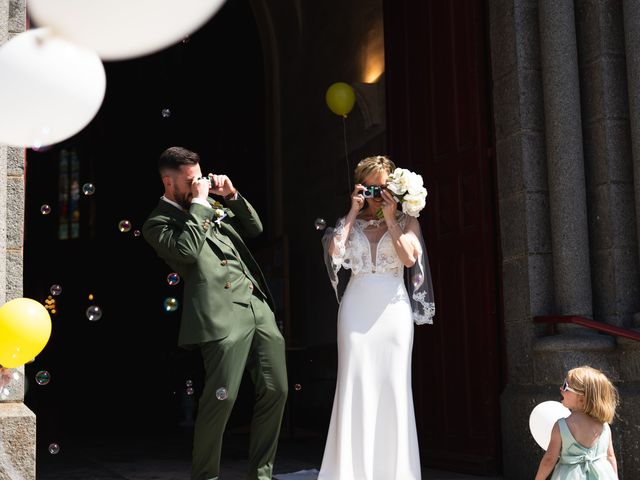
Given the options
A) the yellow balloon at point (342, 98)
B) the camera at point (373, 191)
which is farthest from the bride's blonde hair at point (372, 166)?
the yellow balloon at point (342, 98)

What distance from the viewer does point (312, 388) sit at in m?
11.4

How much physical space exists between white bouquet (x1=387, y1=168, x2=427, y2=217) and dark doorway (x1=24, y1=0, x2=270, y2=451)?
7272mm

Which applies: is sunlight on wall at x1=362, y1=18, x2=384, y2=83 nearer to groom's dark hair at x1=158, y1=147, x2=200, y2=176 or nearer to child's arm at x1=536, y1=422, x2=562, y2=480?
groom's dark hair at x1=158, y1=147, x2=200, y2=176

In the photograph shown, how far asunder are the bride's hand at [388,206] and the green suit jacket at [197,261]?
1029 millimetres

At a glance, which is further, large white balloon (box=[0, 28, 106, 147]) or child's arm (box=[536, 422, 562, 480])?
child's arm (box=[536, 422, 562, 480])

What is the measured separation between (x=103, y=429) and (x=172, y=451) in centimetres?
310

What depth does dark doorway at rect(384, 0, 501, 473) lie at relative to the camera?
7.33 metres

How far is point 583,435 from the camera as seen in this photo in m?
4.62

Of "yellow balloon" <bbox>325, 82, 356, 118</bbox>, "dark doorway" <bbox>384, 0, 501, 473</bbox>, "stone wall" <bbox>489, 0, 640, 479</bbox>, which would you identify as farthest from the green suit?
"yellow balloon" <bbox>325, 82, 356, 118</bbox>

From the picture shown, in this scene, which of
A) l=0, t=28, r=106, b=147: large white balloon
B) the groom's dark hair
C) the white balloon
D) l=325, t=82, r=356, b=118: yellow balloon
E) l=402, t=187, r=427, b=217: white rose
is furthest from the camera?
l=325, t=82, r=356, b=118: yellow balloon

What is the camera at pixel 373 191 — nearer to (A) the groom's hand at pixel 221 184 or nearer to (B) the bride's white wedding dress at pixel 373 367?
(B) the bride's white wedding dress at pixel 373 367

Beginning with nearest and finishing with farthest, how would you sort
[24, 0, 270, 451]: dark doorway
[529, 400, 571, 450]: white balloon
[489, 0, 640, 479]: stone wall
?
1. [529, 400, 571, 450]: white balloon
2. [489, 0, 640, 479]: stone wall
3. [24, 0, 270, 451]: dark doorway

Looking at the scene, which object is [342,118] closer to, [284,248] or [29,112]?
[284,248]

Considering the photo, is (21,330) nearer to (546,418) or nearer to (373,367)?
(373,367)
